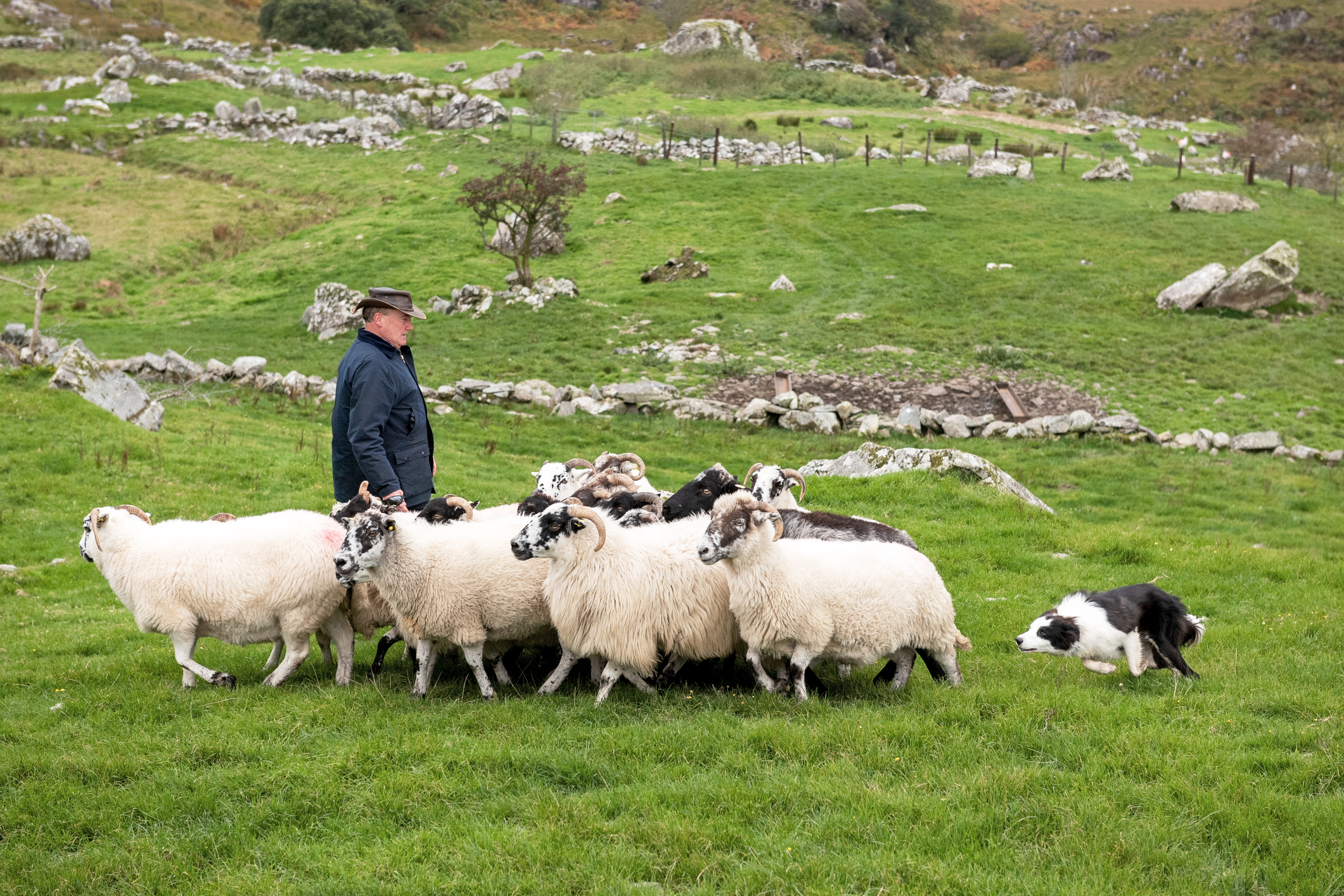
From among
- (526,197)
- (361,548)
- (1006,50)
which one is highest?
(1006,50)

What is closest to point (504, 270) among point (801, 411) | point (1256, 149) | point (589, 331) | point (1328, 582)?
point (589, 331)

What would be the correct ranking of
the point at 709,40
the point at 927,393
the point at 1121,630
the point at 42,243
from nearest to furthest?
the point at 1121,630 < the point at 927,393 < the point at 42,243 < the point at 709,40

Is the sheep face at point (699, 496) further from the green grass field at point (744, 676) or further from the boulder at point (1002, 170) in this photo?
the boulder at point (1002, 170)

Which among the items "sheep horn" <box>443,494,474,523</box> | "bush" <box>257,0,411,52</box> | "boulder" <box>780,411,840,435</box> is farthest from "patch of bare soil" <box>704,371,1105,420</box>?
"bush" <box>257,0,411,52</box>

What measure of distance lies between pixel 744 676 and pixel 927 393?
1736 centimetres

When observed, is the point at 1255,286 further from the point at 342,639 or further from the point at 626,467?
the point at 342,639

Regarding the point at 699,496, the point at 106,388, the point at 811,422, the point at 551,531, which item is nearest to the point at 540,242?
the point at 811,422

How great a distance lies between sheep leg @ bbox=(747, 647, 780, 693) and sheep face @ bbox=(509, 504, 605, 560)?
1612 mm

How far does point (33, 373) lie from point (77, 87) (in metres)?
52.6

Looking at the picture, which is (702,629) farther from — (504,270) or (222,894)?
(504,270)

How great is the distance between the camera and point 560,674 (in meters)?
8.54

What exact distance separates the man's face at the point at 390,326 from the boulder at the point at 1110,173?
45958 mm

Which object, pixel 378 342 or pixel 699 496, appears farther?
pixel 699 496

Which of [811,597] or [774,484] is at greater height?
[774,484]
